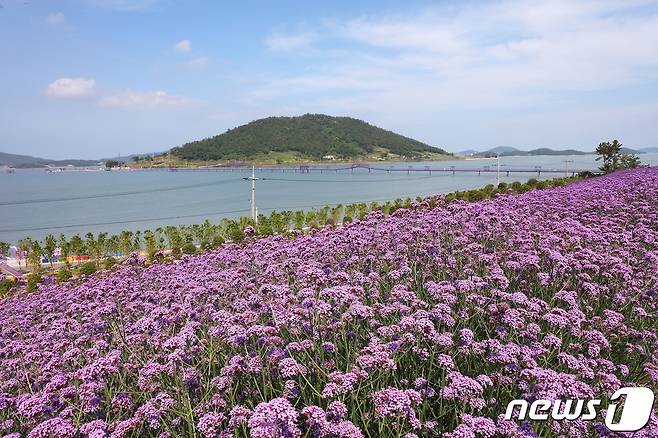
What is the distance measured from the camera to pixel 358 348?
179 inches

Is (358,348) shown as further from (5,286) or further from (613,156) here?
(613,156)

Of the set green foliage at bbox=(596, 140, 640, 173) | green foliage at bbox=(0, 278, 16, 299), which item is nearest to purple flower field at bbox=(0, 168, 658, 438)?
green foliage at bbox=(0, 278, 16, 299)

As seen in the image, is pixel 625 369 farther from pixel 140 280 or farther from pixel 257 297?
pixel 140 280

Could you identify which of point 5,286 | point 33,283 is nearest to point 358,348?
point 33,283

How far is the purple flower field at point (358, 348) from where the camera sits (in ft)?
11.1

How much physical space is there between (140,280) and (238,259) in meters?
2.09

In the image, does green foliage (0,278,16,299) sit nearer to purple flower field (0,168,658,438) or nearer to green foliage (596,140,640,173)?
purple flower field (0,168,658,438)


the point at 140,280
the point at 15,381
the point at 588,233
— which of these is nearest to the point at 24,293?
the point at 140,280

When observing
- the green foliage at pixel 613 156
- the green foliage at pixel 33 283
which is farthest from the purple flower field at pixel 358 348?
the green foliage at pixel 613 156

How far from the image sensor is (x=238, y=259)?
874 centimetres

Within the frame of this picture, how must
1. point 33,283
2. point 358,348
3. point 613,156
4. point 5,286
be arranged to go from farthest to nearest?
1. point 613,156
2. point 5,286
3. point 33,283
4. point 358,348

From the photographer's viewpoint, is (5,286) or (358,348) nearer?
(358,348)

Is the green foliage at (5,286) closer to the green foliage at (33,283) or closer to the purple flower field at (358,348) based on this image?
the green foliage at (33,283)

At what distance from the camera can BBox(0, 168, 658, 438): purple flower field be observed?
133 inches
